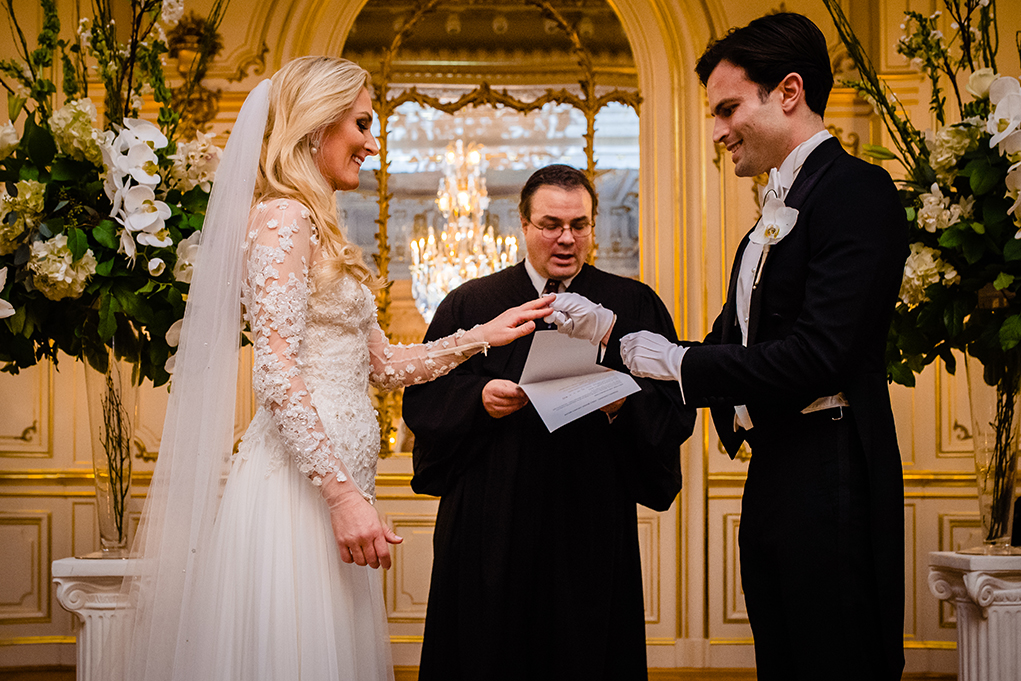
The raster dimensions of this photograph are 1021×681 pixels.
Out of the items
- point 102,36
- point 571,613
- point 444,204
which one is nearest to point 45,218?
point 102,36

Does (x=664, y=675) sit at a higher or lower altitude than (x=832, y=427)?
lower

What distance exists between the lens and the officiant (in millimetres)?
2664

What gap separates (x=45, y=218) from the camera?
8.00ft

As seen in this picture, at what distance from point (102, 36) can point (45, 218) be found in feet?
1.97

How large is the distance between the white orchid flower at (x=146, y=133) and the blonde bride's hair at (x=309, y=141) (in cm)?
57

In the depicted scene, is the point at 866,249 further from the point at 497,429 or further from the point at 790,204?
the point at 497,429

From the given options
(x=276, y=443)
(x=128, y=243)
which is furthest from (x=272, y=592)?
(x=128, y=243)

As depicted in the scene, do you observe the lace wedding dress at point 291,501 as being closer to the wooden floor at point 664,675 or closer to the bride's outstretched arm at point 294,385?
the bride's outstretched arm at point 294,385

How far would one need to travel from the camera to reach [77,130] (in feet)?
7.77

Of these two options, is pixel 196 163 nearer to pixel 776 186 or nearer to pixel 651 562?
pixel 776 186

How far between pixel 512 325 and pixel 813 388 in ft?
3.23

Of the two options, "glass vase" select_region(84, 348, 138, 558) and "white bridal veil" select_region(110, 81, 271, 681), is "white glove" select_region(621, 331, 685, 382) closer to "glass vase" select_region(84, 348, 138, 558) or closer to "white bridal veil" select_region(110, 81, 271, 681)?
"white bridal veil" select_region(110, 81, 271, 681)

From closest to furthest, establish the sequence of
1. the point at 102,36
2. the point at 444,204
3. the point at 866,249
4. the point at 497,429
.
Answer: the point at 866,249 → the point at 102,36 → the point at 497,429 → the point at 444,204

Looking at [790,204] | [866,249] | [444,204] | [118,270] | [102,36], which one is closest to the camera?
[866,249]
